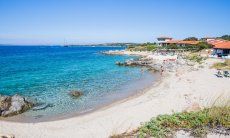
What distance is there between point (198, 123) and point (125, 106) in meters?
8.79

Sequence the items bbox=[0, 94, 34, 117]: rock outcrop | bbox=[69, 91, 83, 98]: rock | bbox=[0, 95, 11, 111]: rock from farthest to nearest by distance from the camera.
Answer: bbox=[69, 91, 83, 98]: rock < bbox=[0, 95, 11, 111]: rock < bbox=[0, 94, 34, 117]: rock outcrop

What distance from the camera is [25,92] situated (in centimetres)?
2611

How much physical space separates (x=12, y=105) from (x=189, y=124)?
531 inches

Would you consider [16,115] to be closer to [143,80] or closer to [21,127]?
[21,127]

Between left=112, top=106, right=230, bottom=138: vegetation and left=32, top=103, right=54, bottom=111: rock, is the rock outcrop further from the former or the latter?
left=112, top=106, right=230, bottom=138: vegetation

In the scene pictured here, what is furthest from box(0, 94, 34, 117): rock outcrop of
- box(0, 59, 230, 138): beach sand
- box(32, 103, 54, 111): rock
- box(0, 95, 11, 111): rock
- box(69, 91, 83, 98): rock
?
box(69, 91, 83, 98): rock

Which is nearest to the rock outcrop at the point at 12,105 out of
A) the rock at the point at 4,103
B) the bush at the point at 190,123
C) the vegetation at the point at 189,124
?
the rock at the point at 4,103

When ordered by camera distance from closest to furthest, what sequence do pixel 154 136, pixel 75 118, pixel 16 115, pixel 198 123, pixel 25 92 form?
pixel 154 136 < pixel 198 123 < pixel 75 118 < pixel 16 115 < pixel 25 92

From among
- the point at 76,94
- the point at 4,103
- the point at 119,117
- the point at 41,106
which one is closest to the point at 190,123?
the point at 119,117

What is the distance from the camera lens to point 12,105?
19.3 metres

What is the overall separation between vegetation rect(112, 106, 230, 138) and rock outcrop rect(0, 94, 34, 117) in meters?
10.5

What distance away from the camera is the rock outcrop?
18.5 metres

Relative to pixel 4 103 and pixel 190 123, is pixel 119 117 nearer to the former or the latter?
pixel 190 123

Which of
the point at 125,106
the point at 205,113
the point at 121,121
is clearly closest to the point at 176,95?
the point at 125,106
